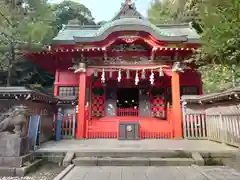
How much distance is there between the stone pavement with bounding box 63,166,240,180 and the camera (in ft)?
14.3

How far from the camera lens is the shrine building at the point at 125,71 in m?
9.74

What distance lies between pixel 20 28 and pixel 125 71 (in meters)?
5.96

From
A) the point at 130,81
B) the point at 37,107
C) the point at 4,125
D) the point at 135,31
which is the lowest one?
the point at 4,125

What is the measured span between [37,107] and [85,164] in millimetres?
3233

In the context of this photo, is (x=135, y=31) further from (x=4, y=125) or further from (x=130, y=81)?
(x=4, y=125)

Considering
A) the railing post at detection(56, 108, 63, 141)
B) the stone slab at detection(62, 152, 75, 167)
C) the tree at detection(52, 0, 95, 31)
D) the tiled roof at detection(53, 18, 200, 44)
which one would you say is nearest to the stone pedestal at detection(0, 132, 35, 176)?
the stone slab at detection(62, 152, 75, 167)

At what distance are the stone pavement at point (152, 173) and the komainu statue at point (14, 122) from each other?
178cm

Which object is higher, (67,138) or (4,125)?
(4,125)

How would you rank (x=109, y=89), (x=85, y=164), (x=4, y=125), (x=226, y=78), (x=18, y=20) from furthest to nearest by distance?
(x=109, y=89)
(x=18, y=20)
(x=226, y=78)
(x=85, y=164)
(x=4, y=125)

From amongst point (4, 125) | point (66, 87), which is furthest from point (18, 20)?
point (4, 125)

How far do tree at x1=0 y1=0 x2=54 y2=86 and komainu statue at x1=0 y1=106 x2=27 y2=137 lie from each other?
19.5 ft

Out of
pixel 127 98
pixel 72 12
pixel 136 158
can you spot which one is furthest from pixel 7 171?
pixel 72 12

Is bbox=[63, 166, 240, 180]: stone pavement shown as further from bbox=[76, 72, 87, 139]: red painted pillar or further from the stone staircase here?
bbox=[76, 72, 87, 139]: red painted pillar

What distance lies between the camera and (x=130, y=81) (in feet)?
43.0
